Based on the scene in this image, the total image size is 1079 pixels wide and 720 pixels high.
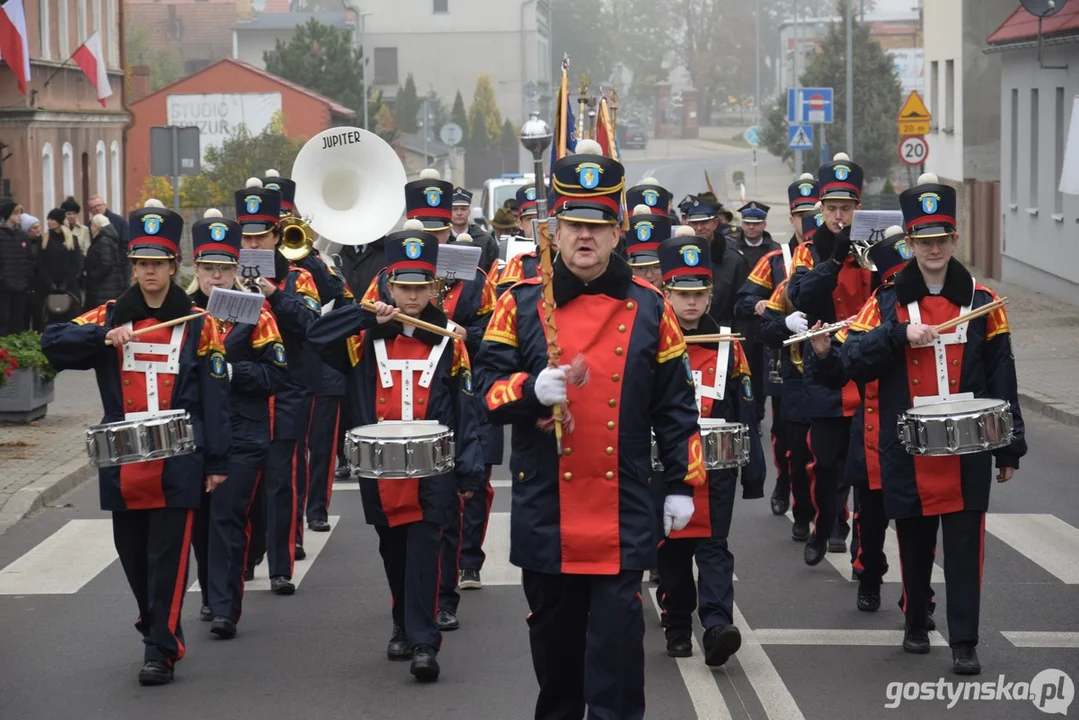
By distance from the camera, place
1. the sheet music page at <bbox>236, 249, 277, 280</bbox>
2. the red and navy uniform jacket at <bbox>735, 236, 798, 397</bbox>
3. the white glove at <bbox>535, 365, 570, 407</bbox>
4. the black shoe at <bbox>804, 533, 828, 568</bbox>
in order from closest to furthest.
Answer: the white glove at <bbox>535, 365, 570, 407</bbox> → the sheet music page at <bbox>236, 249, 277, 280</bbox> → the black shoe at <bbox>804, 533, 828, 568</bbox> → the red and navy uniform jacket at <bbox>735, 236, 798, 397</bbox>

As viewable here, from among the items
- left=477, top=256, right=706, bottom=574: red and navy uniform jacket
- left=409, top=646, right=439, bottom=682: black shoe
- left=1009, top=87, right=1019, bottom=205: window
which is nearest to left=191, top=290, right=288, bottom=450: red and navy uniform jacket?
left=409, top=646, right=439, bottom=682: black shoe

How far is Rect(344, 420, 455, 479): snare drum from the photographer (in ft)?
27.5

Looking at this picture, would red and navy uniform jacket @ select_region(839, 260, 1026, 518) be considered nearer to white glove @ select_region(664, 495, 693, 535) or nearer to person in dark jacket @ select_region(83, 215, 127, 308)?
white glove @ select_region(664, 495, 693, 535)

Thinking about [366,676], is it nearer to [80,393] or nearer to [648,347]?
Result: [648,347]

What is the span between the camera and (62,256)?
25.8 m

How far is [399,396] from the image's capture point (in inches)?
346

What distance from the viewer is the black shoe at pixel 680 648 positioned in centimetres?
894

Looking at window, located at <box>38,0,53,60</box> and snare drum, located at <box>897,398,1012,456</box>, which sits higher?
window, located at <box>38,0,53,60</box>

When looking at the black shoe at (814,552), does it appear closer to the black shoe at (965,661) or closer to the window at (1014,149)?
the black shoe at (965,661)

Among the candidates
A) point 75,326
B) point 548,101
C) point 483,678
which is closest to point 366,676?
point 483,678

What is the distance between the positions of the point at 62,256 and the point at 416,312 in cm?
1809

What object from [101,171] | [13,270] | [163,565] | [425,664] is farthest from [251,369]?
[101,171]

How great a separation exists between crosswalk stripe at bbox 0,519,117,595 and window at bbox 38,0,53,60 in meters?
25.9

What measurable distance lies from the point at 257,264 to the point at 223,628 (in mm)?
2101
